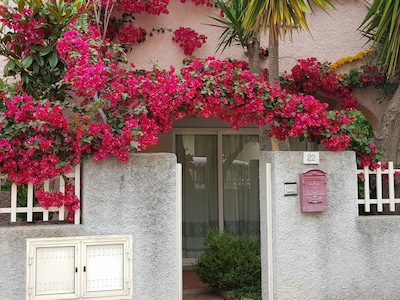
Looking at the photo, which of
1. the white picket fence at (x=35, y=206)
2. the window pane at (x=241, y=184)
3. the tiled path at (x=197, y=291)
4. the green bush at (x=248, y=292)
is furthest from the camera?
the window pane at (x=241, y=184)

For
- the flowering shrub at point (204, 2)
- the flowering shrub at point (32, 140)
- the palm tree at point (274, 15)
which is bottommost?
Result: the flowering shrub at point (32, 140)

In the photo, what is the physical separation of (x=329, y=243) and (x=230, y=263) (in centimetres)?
177

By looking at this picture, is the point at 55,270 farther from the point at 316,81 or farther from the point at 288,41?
the point at 288,41

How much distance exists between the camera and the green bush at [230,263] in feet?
26.0

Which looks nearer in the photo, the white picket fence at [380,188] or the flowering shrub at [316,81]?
the white picket fence at [380,188]

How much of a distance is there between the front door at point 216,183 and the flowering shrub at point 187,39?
8.44 feet

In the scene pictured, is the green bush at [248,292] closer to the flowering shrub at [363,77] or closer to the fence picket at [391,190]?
the fence picket at [391,190]

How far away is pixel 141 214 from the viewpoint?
20.5 ft

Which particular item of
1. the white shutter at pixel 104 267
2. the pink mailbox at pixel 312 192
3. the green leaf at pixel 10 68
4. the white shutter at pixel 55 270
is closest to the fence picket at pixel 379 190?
the pink mailbox at pixel 312 192

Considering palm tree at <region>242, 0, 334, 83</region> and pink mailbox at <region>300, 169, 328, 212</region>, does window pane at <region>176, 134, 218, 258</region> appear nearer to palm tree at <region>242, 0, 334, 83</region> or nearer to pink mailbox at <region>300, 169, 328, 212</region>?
palm tree at <region>242, 0, 334, 83</region>

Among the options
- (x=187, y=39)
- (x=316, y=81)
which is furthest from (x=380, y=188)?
(x=187, y=39)

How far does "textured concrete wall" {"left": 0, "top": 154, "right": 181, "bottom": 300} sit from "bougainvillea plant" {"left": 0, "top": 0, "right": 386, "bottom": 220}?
0.77 feet

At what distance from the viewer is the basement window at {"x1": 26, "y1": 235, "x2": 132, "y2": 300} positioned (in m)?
5.89

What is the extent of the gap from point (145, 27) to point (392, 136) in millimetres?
4603
